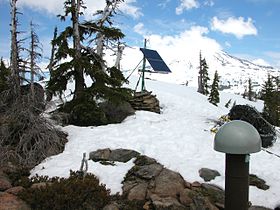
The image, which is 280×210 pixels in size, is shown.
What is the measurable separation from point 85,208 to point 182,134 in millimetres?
5429

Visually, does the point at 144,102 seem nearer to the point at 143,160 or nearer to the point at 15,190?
the point at 143,160

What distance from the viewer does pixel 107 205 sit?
613 cm

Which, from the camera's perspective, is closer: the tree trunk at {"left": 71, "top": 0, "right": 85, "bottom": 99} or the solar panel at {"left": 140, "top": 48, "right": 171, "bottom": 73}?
the tree trunk at {"left": 71, "top": 0, "right": 85, "bottom": 99}

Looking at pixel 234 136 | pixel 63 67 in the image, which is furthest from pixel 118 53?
pixel 234 136

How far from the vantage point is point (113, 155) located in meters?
8.64

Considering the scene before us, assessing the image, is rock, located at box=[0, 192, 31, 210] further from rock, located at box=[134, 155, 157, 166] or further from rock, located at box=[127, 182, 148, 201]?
rock, located at box=[134, 155, 157, 166]

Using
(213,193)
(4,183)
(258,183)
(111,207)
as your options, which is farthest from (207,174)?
(4,183)

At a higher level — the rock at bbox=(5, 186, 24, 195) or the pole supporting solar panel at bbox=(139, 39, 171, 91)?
the pole supporting solar panel at bbox=(139, 39, 171, 91)

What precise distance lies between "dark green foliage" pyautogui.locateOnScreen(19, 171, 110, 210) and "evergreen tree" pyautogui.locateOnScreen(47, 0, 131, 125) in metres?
5.27

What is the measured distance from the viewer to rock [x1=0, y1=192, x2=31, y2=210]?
5.71m

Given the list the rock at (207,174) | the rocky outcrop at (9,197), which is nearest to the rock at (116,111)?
the rock at (207,174)

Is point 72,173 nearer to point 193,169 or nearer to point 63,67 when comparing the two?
point 193,169

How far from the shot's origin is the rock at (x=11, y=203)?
571 centimetres

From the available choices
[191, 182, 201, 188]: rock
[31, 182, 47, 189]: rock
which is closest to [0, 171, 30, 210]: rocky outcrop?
[31, 182, 47, 189]: rock
